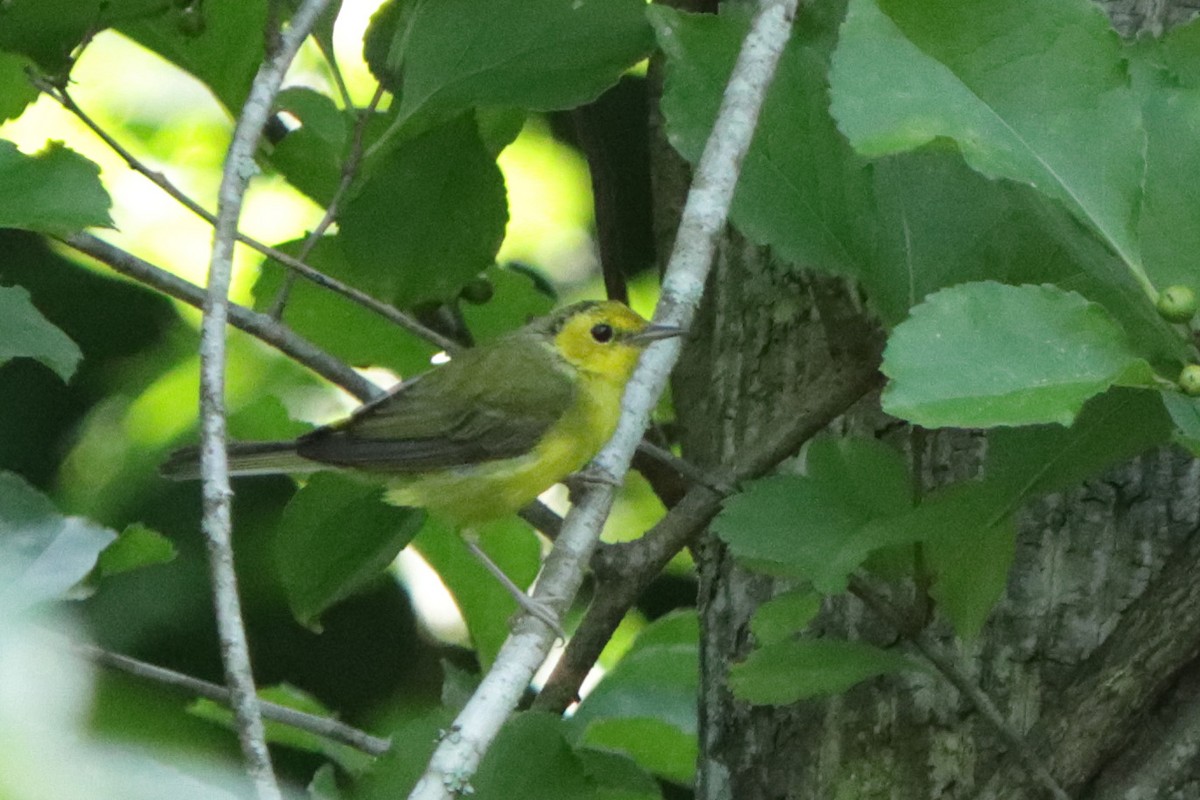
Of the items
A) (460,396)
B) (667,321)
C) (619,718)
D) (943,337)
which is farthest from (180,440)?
(943,337)

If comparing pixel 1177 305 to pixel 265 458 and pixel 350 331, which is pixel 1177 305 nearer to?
pixel 350 331

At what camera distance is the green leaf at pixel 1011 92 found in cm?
155

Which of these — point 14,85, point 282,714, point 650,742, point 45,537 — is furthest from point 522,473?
point 45,537

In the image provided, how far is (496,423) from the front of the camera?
4.02 meters

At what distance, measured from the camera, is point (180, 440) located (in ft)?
11.3

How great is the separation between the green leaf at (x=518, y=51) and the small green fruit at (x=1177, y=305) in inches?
46.8

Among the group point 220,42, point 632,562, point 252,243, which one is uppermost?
point 220,42

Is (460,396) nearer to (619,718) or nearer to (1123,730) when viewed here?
(619,718)

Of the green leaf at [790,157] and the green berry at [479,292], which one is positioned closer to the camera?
the green leaf at [790,157]

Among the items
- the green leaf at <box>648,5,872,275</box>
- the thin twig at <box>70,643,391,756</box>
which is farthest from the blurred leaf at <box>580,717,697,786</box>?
the green leaf at <box>648,5,872,275</box>

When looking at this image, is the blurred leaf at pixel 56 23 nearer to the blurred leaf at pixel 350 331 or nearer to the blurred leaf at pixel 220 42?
the blurred leaf at pixel 220 42

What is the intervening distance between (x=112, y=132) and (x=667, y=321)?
6.63ft

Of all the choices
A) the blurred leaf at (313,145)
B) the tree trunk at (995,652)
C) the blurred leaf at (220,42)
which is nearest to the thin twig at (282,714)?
the tree trunk at (995,652)

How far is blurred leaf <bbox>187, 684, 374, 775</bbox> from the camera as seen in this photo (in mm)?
2912
